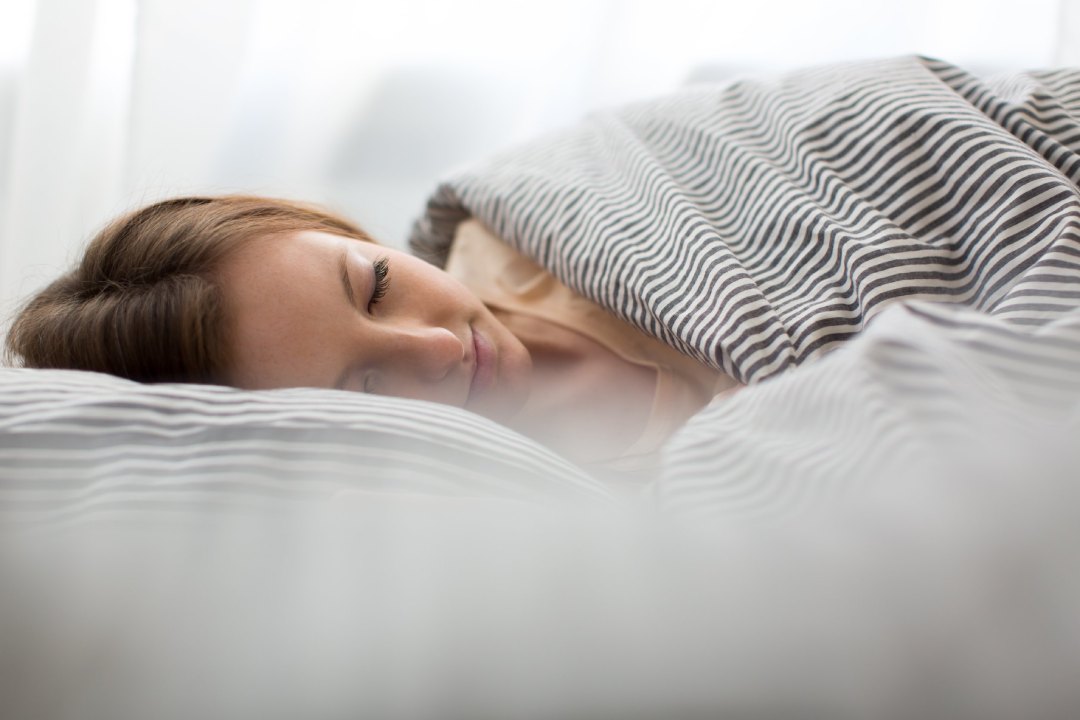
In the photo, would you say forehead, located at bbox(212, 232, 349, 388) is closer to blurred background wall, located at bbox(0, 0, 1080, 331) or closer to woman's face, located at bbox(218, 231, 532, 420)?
woman's face, located at bbox(218, 231, 532, 420)

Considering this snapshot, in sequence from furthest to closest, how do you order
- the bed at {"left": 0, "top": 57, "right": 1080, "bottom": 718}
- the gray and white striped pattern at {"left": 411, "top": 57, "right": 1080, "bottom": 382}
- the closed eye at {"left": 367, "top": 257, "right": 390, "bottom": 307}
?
1. the closed eye at {"left": 367, "top": 257, "right": 390, "bottom": 307}
2. the gray and white striped pattern at {"left": 411, "top": 57, "right": 1080, "bottom": 382}
3. the bed at {"left": 0, "top": 57, "right": 1080, "bottom": 718}

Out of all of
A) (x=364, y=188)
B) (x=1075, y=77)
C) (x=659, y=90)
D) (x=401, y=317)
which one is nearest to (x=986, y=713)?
(x=401, y=317)

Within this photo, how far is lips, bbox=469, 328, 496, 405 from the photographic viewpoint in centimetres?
77

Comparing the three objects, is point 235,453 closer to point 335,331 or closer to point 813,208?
point 335,331

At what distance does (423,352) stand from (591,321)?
0.66ft

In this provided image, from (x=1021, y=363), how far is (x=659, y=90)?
891 mm

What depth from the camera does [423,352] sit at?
0.71 meters

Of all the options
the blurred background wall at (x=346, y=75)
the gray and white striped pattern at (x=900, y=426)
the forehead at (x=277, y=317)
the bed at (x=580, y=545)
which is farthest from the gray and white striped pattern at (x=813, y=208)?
the blurred background wall at (x=346, y=75)

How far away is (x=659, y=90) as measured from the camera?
1269mm

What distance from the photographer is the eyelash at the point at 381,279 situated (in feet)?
2.46

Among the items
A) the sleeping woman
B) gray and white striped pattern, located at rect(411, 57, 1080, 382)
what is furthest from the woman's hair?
gray and white striped pattern, located at rect(411, 57, 1080, 382)

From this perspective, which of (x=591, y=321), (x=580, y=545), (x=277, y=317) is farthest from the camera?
(x=591, y=321)

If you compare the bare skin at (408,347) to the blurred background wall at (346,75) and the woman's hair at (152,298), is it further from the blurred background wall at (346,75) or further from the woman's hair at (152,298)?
the blurred background wall at (346,75)

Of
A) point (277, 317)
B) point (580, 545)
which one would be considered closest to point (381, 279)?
point (277, 317)
